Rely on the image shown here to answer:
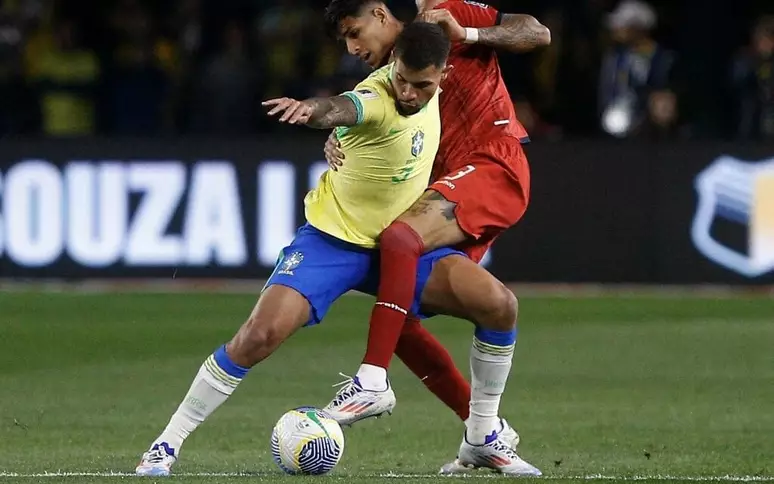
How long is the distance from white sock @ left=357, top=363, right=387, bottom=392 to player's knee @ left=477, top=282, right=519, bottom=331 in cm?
53

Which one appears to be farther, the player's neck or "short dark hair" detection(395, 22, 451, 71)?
the player's neck

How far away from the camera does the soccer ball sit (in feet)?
22.9

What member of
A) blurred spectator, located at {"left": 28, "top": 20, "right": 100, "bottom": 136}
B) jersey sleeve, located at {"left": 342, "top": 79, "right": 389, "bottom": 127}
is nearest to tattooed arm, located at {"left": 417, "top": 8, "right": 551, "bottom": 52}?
jersey sleeve, located at {"left": 342, "top": 79, "right": 389, "bottom": 127}

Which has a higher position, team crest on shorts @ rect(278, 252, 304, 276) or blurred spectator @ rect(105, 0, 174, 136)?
team crest on shorts @ rect(278, 252, 304, 276)

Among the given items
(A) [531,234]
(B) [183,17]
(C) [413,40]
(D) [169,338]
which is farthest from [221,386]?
(B) [183,17]

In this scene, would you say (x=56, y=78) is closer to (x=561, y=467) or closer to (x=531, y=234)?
(x=531, y=234)

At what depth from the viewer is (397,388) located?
10.9m

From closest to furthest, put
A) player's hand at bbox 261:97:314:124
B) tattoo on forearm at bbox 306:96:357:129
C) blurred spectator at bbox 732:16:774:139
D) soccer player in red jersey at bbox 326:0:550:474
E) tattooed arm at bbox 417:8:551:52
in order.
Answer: player's hand at bbox 261:97:314:124, tattoo on forearm at bbox 306:96:357:129, soccer player in red jersey at bbox 326:0:550:474, tattooed arm at bbox 417:8:551:52, blurred spectator at bbox 732:16:774:139

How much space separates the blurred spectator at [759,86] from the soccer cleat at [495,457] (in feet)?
32.0

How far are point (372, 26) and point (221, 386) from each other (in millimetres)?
1622

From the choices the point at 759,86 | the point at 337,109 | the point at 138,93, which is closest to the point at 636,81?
the point at 759,86

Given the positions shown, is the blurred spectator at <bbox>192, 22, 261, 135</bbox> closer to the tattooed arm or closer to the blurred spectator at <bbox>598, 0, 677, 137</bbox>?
the blurred spectator at <bbox>598, 0, 677, 137</bbox>

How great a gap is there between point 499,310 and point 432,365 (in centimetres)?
62

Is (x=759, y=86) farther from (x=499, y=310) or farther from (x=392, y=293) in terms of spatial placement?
(x=392, y=293)
